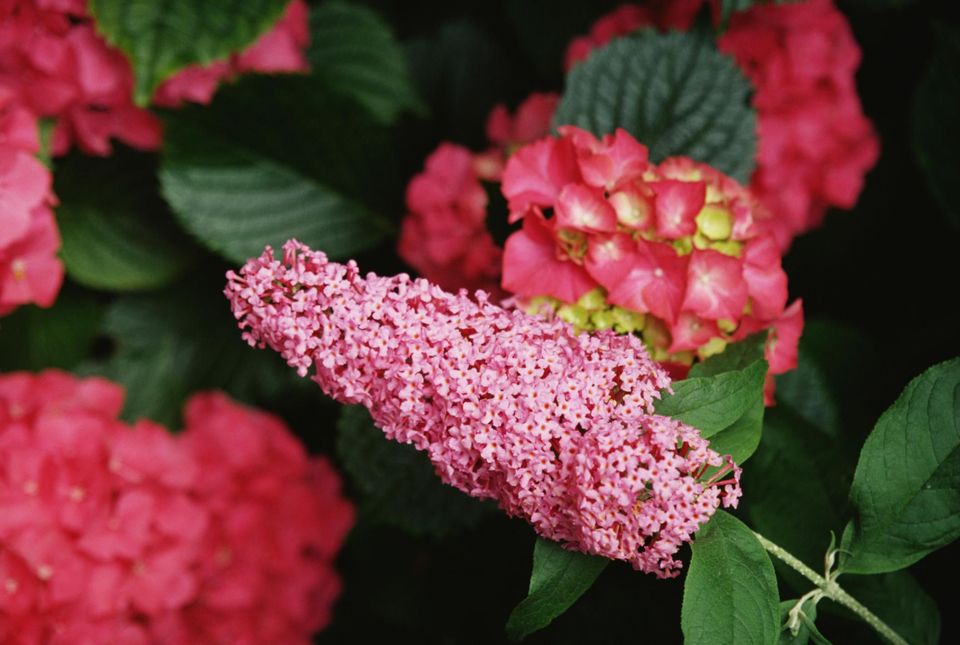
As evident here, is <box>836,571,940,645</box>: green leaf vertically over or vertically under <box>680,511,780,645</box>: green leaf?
under

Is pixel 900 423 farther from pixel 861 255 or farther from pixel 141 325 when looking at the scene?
pixel 141 325

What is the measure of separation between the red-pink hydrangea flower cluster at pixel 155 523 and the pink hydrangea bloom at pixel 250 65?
276mm

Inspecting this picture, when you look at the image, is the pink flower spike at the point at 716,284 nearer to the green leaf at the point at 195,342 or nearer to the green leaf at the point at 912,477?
the green leaf at the point at 912,477

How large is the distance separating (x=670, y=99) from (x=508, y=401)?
42 cm

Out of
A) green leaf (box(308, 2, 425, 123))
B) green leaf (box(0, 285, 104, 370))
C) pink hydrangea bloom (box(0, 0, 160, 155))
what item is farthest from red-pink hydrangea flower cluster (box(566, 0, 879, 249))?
green leaf (box(0, 285, 104, 370))

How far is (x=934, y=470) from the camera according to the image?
56cm

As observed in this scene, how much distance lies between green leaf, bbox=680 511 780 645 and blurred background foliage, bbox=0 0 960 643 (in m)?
0.17

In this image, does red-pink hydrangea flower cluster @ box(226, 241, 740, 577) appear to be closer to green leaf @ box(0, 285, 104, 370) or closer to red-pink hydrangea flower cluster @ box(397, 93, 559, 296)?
red-pink hydrangea flower cluster @ box(397, 93, 559, 296)

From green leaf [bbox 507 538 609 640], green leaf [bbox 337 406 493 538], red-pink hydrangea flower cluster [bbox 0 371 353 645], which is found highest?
green leaf [bbox 507 538 609 640]

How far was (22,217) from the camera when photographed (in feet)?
2.31

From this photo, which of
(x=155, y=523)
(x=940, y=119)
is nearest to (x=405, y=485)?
(x=155, y=523)

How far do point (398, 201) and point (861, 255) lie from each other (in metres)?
0.48

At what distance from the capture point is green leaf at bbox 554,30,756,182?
788 millimetres

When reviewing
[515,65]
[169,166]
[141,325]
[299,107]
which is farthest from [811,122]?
[141,325]
